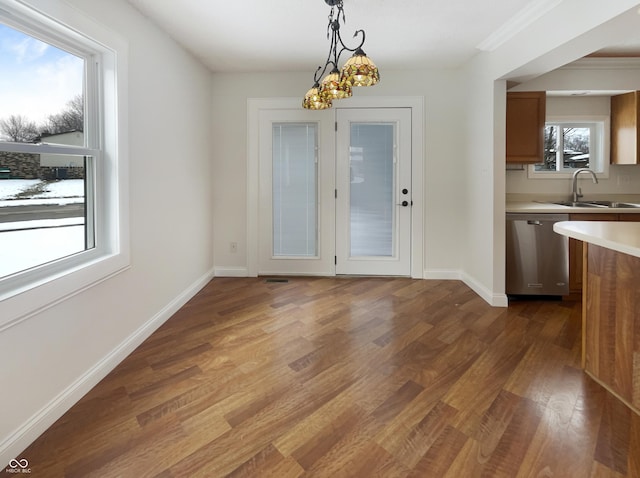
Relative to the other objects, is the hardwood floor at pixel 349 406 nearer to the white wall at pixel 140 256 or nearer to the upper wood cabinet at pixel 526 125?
the white wall at pixel 140 256

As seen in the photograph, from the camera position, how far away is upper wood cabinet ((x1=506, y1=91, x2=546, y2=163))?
3387 millimetres

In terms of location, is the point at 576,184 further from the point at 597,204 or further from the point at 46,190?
the point at 46,190

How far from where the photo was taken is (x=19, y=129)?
5.25ft

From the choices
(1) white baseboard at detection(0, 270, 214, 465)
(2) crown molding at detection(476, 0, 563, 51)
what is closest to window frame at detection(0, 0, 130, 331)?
(1) white baseboard at detection(0, 270, 214, 465)

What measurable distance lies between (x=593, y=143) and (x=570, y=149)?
267 millimetres

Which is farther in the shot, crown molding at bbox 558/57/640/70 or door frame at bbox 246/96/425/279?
door frame at bbox 246/96/425/279

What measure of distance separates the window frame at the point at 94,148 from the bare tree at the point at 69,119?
0.05m

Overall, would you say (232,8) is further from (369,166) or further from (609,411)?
(609,411)

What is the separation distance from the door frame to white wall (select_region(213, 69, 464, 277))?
0.06m

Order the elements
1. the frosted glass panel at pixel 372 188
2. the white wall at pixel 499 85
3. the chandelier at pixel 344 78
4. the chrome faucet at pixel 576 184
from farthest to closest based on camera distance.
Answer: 1. the frosted glass panel at pixel 372 188
2. the chrome faucet at pixel 576 184
3. the white wall at pixel 499 85
4. the chandelier at pixel 344 78

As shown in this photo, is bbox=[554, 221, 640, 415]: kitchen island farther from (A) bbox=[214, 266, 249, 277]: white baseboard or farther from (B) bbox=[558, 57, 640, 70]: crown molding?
(A) bbox=[214, 266, 249, 277]: white baseboard

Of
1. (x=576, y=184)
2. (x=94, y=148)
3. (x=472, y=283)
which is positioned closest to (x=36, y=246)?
(x=94, y=148)

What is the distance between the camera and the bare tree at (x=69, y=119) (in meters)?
1.80

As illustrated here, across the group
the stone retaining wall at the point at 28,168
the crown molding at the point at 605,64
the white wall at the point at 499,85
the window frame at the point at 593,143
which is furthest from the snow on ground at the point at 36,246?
the crown molding at the point at 605,64
